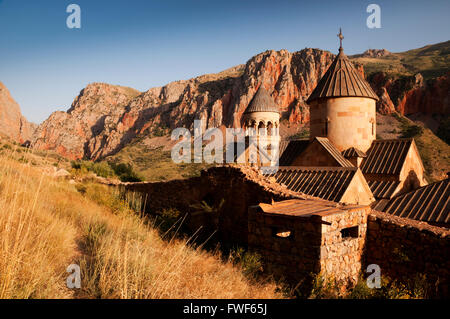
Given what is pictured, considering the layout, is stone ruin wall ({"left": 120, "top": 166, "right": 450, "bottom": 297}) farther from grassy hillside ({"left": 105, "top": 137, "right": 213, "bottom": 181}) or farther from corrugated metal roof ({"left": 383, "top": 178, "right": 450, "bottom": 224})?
grassy hillside ({"left": 105, "top": 137, "right": 213, "bottom": 181})

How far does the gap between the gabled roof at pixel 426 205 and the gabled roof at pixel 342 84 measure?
5855mm

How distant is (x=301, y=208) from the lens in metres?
5.47

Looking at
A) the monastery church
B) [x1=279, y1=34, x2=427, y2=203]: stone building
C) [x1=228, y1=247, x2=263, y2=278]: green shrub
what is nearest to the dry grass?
[x1=228, y1=247, x2=263, y2=278]: green shrub

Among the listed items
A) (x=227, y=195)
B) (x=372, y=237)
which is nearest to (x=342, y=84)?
(x=227, y=195)

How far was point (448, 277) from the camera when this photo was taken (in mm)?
4852

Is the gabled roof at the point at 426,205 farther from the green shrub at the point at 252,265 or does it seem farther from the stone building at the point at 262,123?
the stone building at the point at 262,123

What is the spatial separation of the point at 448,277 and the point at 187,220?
7.05 m

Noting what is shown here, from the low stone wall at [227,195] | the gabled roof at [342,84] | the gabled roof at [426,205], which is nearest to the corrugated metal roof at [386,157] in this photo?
the gabled roof at [342,84]

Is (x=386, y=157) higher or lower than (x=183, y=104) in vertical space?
lower

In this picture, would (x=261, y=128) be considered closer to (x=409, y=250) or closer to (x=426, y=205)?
(x=426, y=205)

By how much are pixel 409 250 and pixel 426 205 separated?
4.92 meters

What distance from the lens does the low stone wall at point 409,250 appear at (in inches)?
193

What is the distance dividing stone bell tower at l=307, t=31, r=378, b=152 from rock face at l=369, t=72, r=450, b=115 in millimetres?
53541
